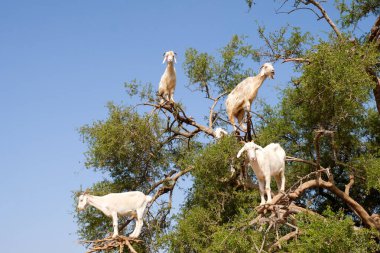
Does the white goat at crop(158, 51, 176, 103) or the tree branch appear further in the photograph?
the white goat at crop(158, 51, 176, 103)

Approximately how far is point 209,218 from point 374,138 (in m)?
6.25

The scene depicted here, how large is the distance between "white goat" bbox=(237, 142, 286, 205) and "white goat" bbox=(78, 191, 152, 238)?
2.20 m

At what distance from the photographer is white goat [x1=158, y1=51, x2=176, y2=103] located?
13.1 metres

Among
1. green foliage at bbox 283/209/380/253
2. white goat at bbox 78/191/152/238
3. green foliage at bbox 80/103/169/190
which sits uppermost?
green foliage at bbox 80/103/169/190

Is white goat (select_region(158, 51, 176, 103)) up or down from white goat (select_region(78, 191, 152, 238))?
up

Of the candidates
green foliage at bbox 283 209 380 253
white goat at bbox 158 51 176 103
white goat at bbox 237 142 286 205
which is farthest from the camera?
white goat at bbox 158 51 176 103

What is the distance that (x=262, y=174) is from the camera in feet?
33.7

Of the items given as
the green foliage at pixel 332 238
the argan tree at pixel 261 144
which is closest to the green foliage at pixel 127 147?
the argan tree at pixel 261 144

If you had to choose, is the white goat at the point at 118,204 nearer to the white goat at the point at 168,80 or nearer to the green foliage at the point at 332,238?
the green foliage at the point at 332,238

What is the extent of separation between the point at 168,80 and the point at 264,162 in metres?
4.10

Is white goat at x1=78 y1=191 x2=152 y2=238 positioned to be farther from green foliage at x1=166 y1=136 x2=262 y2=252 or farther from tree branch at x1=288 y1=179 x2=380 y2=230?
tree branch at x1=288 y1=179 x2=380 y2=230

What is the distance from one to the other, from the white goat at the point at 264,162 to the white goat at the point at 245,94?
1.70 metres

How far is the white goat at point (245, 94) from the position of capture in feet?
39.5

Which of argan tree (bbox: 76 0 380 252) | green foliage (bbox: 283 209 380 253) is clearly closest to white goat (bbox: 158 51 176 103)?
A: argan tree (bbox: 76 0 380 252)
